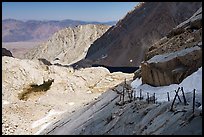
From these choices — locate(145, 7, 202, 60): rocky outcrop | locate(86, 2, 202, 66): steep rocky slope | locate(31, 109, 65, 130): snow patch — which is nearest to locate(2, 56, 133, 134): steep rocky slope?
locate(31, 109, 65, 130): snow patch

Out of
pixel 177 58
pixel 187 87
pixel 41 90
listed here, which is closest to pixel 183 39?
Answer: pixel 177 58

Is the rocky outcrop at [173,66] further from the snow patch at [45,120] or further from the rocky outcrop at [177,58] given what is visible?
the snow patch at [45,120]

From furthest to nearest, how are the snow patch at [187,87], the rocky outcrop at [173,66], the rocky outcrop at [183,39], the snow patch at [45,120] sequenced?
the snow patch at [45,120], the rocky outcrop at [183,39], the rocky outcrop at [173,66], the snow patch at [187,87]

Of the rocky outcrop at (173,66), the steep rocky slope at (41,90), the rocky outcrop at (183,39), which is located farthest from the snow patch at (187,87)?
the steep rocky slope at (41,90)

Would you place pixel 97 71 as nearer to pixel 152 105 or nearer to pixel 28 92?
pixel 28 92

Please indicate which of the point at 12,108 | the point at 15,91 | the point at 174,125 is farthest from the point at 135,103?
the point at 15,91
